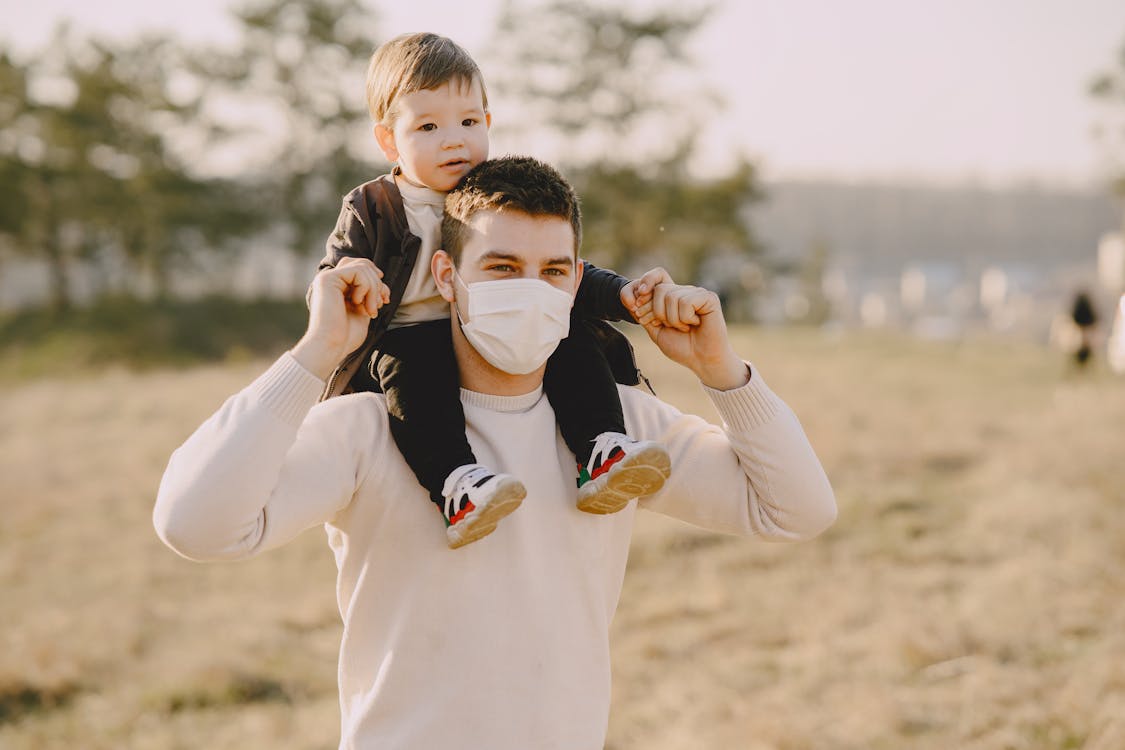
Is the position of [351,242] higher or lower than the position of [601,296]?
higher

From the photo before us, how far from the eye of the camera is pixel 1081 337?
18094mm

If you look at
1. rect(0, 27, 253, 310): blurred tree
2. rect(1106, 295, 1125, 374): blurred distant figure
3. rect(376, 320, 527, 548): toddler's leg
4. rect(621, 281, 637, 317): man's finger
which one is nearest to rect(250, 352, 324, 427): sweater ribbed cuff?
rect(376, 320, 527, 548): toddler's leg

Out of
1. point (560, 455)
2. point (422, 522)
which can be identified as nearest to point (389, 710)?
point (422, 522)

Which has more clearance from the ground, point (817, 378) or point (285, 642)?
point (285, 642)

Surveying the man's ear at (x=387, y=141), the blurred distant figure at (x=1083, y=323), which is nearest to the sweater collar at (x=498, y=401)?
the man's ear at (x=387, y=141)

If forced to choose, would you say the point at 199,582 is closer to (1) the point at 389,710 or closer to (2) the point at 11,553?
(2) the point at 11,553

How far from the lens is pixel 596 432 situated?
6.81 ft

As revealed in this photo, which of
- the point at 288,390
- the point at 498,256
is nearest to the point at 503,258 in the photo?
the point at 498,256

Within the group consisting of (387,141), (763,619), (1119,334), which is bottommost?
(763,619)

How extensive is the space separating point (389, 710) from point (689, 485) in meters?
0.79

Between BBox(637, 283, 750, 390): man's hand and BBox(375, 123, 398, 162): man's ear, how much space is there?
2.33 feet

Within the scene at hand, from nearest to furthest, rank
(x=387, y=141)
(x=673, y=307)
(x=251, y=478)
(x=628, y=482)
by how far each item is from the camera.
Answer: (x=251, y=478)
(x=628, y=482)
(x=673, y=307)
(x=387, y=141)

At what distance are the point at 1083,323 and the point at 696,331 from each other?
709 inches

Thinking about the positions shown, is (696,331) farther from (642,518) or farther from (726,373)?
(642,518)
